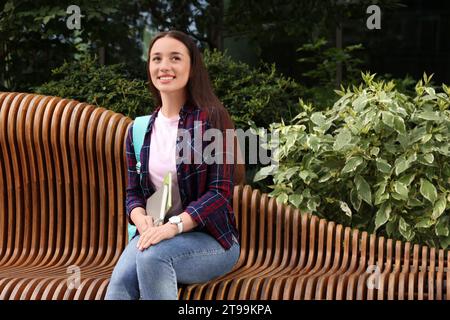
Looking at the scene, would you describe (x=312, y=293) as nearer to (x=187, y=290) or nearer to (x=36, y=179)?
(x=187, y=290)

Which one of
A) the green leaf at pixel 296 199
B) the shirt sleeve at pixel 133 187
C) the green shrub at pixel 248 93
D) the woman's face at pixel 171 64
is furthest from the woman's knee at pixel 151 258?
the green shrub at pixel 248 93

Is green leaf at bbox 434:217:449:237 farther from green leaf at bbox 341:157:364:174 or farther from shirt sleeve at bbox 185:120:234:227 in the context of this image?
shirt sleeve at bbox 185:120:234:227

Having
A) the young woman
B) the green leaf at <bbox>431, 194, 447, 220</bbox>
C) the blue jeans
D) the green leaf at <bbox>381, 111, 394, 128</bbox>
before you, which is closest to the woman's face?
the young woman

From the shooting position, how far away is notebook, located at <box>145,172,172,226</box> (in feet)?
11.3

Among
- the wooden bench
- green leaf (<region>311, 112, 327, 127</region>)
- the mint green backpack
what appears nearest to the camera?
the mint green backpack

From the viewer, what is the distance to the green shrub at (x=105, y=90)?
220 inches

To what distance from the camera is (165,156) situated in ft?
11.6

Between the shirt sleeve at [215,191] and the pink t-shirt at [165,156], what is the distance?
0.09 m

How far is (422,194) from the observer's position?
4.41 m

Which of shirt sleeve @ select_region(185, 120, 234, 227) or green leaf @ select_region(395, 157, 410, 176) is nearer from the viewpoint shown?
shirt sleeve @ select_region(185, 120, 234, 227)

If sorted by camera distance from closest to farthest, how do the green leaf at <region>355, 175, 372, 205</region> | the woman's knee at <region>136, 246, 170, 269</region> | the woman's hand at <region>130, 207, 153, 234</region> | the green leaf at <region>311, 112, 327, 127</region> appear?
1. the woman's knee at <region>136, 246, 170, 269</region>
2. the woman's hand at <region>130, 207, 153, 234</region>
3. the green leaf at <region>355, 175, 372, 205</region>
4. the green leaf at <region>311, 112, 327, 127</region>

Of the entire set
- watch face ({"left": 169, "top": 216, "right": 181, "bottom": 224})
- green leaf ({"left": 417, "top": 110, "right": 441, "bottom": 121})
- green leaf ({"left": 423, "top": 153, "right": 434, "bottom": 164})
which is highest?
green leaf ({"left": 417, "top": 110, "right": 441, "bottom": 121})

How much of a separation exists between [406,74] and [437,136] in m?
3.98

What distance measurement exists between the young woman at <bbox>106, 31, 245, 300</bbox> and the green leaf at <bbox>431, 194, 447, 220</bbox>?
1.20 metres
